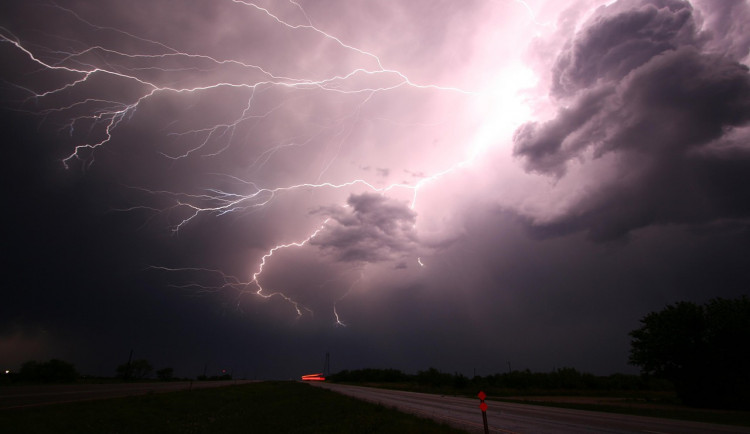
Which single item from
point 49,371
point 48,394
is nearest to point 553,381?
point 48,394

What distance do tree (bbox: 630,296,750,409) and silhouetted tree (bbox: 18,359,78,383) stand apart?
256 ft

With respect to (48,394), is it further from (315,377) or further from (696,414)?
(315,377)

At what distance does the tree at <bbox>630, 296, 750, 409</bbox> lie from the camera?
24.6 m

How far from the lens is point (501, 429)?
12.7 metres

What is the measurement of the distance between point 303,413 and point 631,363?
26.7 meters

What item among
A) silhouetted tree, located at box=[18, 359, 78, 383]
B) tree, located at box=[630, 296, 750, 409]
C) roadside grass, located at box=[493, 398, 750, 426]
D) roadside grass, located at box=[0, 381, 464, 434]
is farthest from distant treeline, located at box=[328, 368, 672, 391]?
silhouetted tree, located at box=[18, 359, 78, 383]

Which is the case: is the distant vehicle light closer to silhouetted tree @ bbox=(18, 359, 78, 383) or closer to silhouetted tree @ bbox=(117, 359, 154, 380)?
silhouetted tree @ bbox=(117, 359, 154, 380)

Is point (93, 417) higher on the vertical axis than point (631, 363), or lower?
lower

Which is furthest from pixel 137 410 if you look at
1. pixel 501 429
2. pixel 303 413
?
pixel 501 429

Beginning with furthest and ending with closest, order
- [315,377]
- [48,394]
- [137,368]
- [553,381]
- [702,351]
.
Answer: [315,377], [137,368], [553,381], [702,351], [48,394]

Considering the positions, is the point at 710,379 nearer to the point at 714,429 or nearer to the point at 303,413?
the point at 714,429

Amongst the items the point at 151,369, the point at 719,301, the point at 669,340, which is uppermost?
the point at 719,301

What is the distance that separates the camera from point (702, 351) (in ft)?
87.9

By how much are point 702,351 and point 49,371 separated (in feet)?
278
